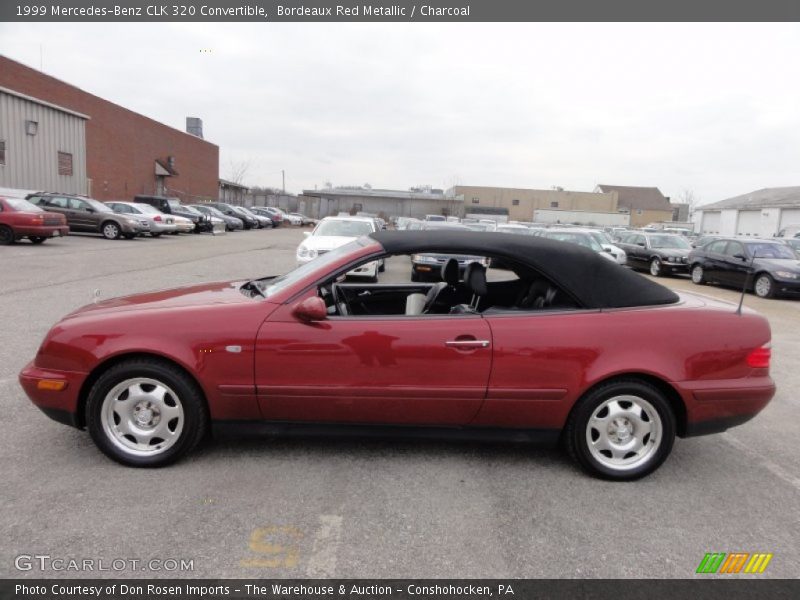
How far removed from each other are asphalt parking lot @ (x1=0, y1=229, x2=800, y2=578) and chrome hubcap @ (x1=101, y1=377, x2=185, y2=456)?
0.54ft

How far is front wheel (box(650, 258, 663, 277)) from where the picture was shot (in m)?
18.4

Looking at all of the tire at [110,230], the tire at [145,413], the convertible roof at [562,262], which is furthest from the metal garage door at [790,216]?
the tire at [145,413]

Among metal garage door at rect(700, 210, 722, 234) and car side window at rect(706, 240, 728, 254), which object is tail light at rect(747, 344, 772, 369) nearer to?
car side window at rect(706, 240, 728, 254)

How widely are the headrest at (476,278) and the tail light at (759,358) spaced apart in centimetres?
173

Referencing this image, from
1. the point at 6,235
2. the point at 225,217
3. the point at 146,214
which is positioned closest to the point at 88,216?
the point at 146,214

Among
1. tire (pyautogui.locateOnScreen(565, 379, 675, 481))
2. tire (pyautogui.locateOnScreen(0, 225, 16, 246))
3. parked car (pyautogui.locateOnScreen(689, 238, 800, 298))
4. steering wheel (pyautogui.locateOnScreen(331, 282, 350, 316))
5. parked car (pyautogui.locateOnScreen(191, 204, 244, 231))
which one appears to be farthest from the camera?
parked car (pyautogui.locateOnScreen(191, 204, 244, 231))

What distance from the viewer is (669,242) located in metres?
19.2

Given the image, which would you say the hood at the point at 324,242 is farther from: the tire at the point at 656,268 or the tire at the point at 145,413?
the tire at the point at 656,268

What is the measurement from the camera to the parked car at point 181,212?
2917cm

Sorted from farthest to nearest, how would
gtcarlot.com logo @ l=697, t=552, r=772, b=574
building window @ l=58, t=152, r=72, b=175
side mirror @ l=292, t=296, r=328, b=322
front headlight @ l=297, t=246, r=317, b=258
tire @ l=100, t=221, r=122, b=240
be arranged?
1. building window @ l=58, t=152, r=72, b=175
2. tire @ l=100, t=221, r=122, b=240
3. front headlight @ l=297, t=246, r=317, b=258
4. side mirror @ l=292, t=296, r=328, b=322
5. gtcarlot.com logo @ l=697, t=552, r=772, b=574

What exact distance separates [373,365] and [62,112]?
29.8 metres

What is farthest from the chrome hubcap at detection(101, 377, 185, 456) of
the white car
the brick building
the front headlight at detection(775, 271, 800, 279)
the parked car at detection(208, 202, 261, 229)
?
the parked car at detection(208, 202, 261, 229)

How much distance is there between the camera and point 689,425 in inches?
136
